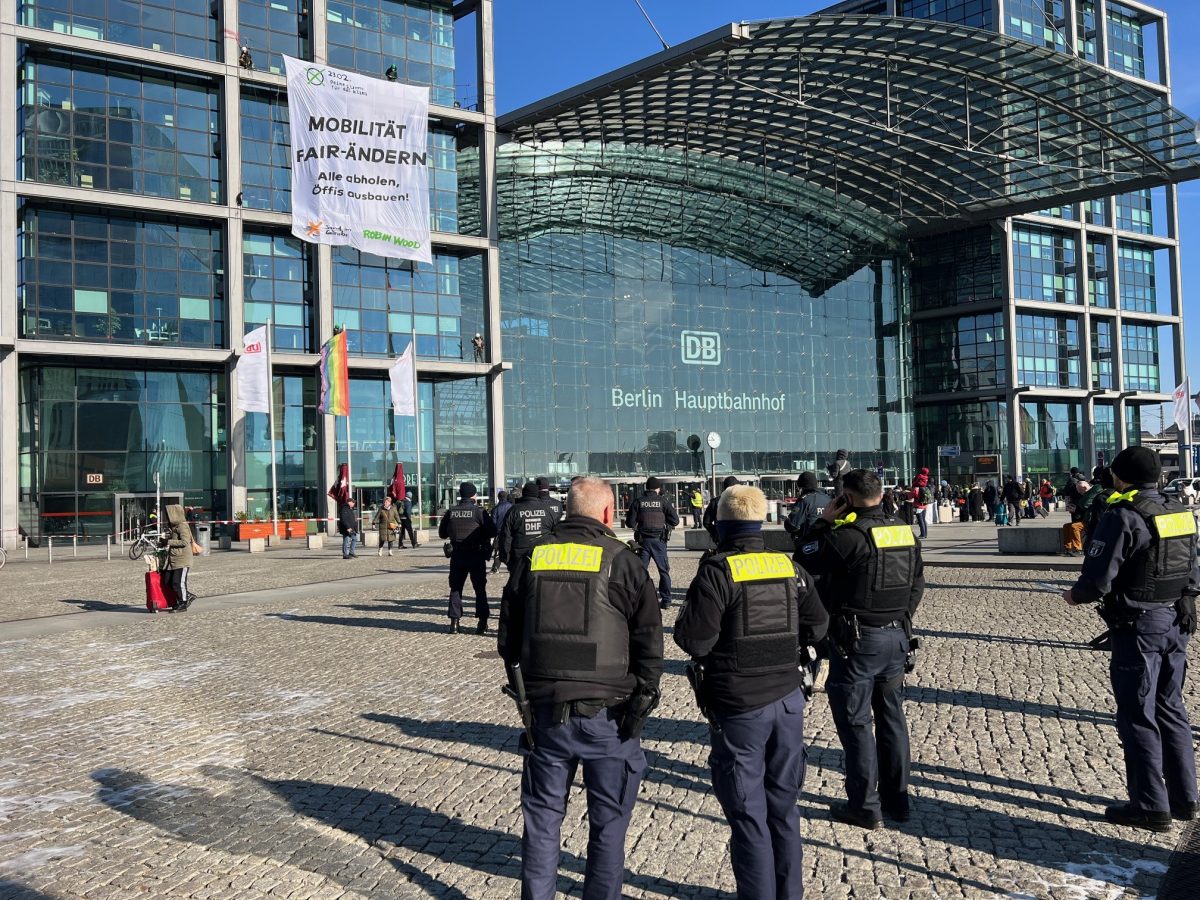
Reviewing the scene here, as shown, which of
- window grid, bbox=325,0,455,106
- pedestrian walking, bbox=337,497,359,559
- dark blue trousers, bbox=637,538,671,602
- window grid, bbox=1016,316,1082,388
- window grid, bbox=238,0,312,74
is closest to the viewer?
dark blue trousers, bbox=637,538,671,602

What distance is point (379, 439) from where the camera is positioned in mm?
40656

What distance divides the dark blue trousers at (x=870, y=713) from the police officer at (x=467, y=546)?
7114 millimetres

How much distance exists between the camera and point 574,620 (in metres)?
3.89

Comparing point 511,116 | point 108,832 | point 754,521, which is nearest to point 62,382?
point 511,116

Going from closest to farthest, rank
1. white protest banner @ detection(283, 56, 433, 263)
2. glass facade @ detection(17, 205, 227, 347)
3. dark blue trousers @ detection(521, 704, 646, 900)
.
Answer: dark blue trousers @ detection(521, 704, 646, 900) → white protest banner @ detection(283, 56, 433, 263) → glass facade @ detection(17, 205, 227, 347)

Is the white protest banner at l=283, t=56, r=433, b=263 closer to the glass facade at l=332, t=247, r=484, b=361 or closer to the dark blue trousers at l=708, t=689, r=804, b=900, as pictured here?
the glass facade at l=332, t=247, r=484, b=361

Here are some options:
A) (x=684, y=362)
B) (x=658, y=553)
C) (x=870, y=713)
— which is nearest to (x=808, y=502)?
(x=658, y=553)

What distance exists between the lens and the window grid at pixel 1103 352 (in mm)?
62844

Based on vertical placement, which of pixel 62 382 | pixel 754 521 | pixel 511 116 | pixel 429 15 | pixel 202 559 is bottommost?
pixel 202 559

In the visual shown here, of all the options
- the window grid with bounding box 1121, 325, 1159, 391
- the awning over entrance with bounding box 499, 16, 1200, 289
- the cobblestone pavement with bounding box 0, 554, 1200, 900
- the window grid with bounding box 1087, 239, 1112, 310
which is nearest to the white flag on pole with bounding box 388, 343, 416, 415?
the awning over entrance with bounding box 499, 16, 1200, 289

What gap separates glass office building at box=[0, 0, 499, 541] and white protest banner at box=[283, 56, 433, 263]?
31.2 feet

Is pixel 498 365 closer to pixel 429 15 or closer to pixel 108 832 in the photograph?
pixel 429 15

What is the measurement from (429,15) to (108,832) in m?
41.7

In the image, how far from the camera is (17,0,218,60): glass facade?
112 ft
